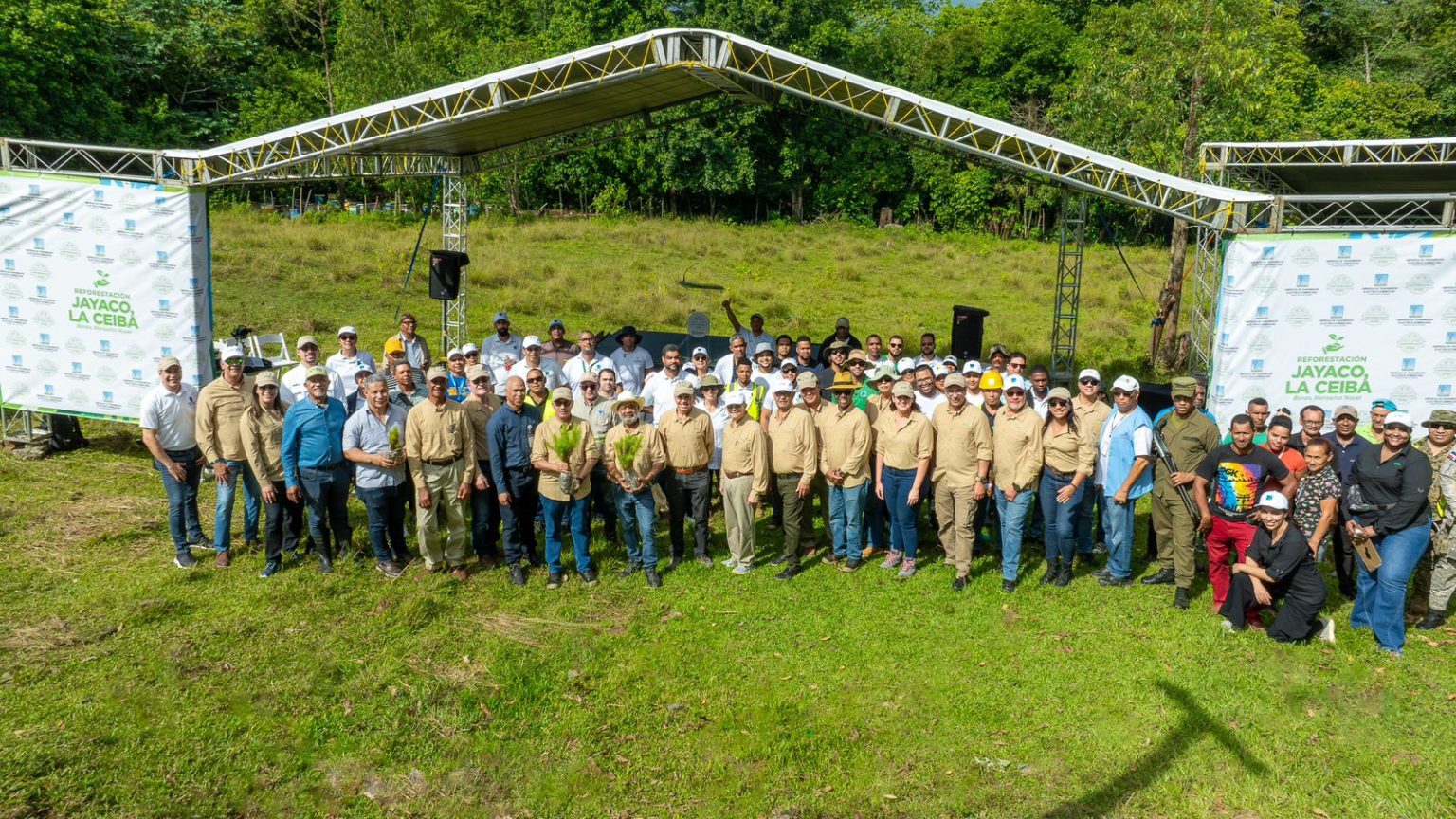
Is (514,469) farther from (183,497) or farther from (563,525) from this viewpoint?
(183,497)

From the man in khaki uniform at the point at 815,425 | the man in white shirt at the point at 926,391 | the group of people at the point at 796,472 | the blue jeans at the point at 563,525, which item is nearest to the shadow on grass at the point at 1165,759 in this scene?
the group of people at the point at 796,472

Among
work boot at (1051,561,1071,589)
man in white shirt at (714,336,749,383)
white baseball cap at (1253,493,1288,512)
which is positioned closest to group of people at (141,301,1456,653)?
work boot at (1051,561,1071,589)

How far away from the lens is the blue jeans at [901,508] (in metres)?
8.73

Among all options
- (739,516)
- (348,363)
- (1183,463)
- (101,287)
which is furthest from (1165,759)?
(101,287)

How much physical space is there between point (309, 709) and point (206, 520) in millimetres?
4360

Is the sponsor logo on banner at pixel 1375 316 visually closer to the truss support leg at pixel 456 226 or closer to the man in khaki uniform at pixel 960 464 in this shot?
the man in khaki uniform at pixel 960 464

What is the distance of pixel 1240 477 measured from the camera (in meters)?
7.71

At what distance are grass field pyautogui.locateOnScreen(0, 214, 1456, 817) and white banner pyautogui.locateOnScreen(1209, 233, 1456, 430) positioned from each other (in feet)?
7.70

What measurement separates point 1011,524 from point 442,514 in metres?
5.03

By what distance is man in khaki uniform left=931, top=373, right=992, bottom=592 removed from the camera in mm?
8367

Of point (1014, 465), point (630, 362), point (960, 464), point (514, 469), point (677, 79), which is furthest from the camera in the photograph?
point (677, 79)

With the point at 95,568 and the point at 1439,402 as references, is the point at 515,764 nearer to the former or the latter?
the point at 95,568

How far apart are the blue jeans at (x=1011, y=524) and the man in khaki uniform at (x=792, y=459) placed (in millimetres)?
1693

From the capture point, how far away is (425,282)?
23.8m
